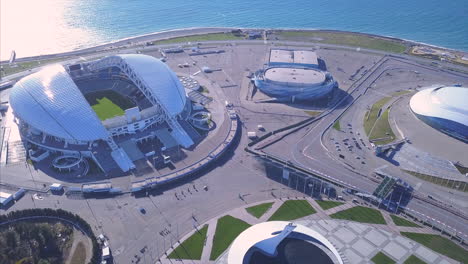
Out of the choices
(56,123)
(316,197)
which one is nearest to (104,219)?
(56,123)

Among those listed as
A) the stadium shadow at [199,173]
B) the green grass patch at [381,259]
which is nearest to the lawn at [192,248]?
the stadium shadow at [199,173]

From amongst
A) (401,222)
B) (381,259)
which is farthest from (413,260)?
(401,222)

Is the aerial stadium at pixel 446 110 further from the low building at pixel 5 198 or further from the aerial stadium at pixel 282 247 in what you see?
the low building at pixel 5 198

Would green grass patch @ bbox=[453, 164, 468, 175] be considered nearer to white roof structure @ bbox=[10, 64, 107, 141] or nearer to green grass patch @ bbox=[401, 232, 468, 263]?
green grass patch @ bbox=[401, 232, 468, 263]

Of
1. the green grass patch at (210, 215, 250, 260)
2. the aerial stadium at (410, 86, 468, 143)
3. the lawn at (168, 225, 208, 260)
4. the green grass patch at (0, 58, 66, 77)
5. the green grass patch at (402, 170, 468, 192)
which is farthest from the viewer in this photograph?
the green grass patch at (0, 58, 66, 77)

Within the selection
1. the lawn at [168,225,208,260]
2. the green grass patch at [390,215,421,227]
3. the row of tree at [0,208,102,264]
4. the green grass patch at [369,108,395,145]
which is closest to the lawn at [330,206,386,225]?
the green grass patch at [390,215,421,227]
